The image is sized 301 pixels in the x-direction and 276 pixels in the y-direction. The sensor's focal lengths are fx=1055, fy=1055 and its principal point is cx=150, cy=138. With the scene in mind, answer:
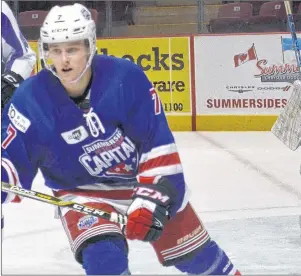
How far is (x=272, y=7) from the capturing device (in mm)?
6754

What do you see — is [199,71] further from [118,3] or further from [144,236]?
[144,236]

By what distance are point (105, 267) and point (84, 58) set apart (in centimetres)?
40

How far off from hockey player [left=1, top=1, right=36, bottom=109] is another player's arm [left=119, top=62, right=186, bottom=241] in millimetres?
650

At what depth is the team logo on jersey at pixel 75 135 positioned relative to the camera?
201 cm

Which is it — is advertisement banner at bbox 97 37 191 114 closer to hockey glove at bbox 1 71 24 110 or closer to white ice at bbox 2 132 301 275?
white ice at bbox 2 132 301 275

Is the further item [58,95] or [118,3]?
[118,3]

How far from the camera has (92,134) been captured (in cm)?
202

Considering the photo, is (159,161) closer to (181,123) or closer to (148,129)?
(148,129)

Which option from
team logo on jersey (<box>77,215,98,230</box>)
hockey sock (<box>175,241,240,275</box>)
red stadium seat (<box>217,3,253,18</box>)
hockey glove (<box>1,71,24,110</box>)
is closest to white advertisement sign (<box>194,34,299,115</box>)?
red stadium seat (<box>217,3,253,18</box>)

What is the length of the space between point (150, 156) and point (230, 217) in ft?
6.37

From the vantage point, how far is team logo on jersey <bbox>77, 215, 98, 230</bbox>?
2.08 meters

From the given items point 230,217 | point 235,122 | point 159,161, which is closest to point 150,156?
point 159,161

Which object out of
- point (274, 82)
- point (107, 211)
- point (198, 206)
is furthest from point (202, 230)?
point (274, 82)

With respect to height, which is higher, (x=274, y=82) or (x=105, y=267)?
(x=105, y=267)
